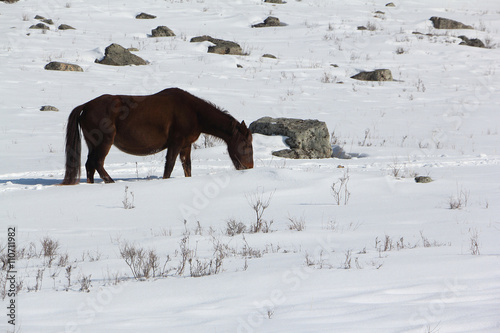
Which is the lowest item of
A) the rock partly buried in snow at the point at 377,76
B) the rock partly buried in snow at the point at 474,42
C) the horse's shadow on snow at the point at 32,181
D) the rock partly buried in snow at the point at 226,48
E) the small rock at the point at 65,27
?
the horse's shadow on snow at the point at 32,181

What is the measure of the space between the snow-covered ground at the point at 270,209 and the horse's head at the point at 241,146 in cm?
39

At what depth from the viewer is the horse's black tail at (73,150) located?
8477mm

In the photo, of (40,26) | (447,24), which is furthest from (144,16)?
(447,24)

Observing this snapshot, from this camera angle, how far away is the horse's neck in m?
8.90

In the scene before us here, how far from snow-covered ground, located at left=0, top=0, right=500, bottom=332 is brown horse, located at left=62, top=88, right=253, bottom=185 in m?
0.51

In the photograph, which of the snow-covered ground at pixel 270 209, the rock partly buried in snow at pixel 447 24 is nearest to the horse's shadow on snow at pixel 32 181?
the snow-covered ground at pixel 270 209

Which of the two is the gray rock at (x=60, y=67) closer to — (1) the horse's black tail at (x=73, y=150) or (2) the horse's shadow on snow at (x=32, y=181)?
(2) the horse's shadow on snow at (x=32, y=181)

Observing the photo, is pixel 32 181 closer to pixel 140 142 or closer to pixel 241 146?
pixel 140 142

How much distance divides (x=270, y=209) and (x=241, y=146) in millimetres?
2038

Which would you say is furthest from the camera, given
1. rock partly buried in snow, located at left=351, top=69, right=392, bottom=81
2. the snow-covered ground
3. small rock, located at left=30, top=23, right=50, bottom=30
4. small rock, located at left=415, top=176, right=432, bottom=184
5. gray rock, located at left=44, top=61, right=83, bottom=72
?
small rock, located at left=30, top=23, right=50, bottom=30

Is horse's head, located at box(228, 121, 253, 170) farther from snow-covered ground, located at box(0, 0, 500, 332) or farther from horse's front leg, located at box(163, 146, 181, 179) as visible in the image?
horse's front leg, located at box(163, 146, 181, 179)

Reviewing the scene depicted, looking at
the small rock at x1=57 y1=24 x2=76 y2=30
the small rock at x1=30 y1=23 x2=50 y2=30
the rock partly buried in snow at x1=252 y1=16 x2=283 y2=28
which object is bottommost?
the small rock at x1=30 y1=23 x2=50 y2=30

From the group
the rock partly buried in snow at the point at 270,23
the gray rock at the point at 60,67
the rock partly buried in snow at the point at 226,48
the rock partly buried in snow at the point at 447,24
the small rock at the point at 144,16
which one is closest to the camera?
the gray rock at the point at 60,67

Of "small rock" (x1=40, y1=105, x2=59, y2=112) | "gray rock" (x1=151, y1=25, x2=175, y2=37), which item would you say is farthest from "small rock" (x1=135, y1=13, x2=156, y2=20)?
"small rock" (x1=40, y1=105, x2=59, y2=112)
